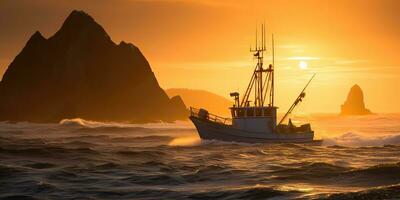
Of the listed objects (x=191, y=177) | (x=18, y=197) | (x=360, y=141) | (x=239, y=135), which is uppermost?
(x=239, y=135)

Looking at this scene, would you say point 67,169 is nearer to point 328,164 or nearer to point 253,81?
point 328,164

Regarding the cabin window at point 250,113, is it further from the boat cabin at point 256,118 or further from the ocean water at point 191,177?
the ocean water at point 191,177

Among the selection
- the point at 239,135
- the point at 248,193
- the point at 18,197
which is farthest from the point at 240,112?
the point at 18,197

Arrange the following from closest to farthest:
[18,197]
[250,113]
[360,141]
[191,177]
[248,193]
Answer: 1. [18,197]
2. [248,193]
3. [191,177]
4. [250,113]
5. [360,141]

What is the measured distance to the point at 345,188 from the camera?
2600 cm

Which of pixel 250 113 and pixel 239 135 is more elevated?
pixel 250 113

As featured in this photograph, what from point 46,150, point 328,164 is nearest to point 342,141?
point 328,164

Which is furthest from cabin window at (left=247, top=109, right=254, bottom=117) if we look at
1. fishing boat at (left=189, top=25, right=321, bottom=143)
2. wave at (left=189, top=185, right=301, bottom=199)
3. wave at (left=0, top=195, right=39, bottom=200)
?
wave at (left=0, top=195, right=39, bottom=200)

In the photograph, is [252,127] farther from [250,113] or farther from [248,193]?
[248,193]

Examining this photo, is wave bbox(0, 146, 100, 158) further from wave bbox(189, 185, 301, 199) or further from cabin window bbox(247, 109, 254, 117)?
wave bbox(189, 185, 301, 199)

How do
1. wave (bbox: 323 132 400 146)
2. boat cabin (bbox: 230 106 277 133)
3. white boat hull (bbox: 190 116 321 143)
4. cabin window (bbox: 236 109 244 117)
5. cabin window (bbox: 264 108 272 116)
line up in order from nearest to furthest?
white boat hull (bbox: 190 116 321 143) → boat cabin (bbox: 230 106 277 133) → cabin window (bbox: 264 108 272 116) → cabin window (bbox: 236 109 244 117) → wave (bbox: 323 132 400 146)

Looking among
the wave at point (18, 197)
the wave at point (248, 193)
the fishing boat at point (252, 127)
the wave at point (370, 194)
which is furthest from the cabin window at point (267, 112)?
the wave at point (18, 197)

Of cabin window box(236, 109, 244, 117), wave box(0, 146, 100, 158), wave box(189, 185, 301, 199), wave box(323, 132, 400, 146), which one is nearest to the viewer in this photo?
wave box(189, 185, 301, 199)

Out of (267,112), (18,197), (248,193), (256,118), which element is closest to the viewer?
(18,197)
